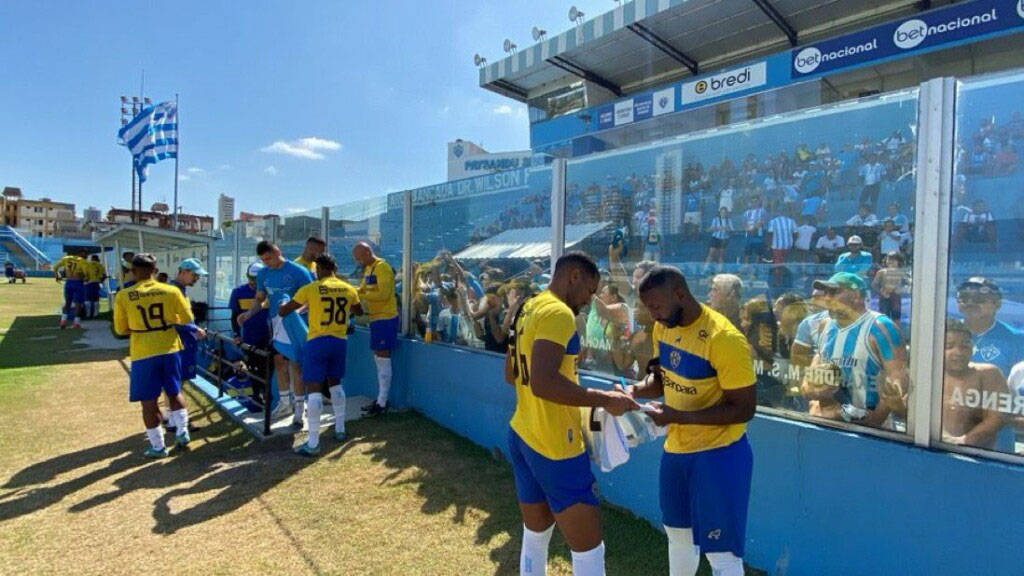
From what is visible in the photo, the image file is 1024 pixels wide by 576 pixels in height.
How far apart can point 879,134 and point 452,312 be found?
431 centimetres

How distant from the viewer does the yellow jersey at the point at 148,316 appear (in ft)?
17.5

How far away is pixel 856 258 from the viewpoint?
298 centimetres

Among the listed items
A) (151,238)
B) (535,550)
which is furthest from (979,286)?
(151,238)

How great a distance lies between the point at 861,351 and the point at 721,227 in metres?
1.08

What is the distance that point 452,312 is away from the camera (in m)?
6.21

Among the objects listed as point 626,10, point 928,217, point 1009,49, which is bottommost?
point 928,217

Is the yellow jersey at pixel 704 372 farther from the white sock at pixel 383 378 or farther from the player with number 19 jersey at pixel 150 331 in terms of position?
the player with number 19 jersey at pixel 150 331

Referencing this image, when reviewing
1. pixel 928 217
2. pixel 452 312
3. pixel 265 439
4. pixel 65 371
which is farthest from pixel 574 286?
pixel 65 371

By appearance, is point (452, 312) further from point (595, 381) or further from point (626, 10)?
point (626, 10)

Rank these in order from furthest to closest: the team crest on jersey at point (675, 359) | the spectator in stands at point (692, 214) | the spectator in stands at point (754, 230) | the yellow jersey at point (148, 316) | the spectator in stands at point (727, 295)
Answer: the yellow jersey at point (148, 316) < the spectator in stands at point (692, 214) < the spectator in stands at point (727, 295) < the spectator in stands at point (754, 230) < the team crest on jersey at point (675, 359)

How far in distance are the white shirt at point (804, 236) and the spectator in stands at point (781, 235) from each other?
0.03 m

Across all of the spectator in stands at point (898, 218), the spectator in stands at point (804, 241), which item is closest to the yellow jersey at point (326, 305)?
the spectator in stands at point (804, 241)

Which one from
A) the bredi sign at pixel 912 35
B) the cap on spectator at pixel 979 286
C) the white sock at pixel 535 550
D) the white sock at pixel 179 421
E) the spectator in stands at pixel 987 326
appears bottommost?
the white sock at pixel 179 421

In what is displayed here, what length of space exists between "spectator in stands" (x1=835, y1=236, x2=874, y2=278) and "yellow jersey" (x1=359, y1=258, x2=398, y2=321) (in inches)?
190
